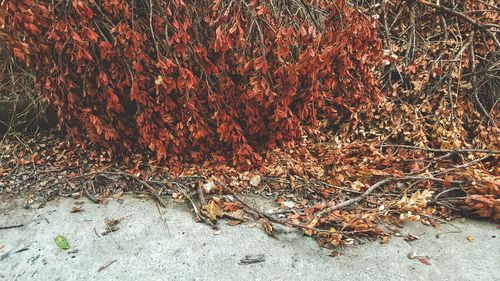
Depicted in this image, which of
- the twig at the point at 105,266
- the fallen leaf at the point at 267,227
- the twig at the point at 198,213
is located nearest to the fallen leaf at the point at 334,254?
the fallen leaf at the point at 267,227

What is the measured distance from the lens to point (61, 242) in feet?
7.80

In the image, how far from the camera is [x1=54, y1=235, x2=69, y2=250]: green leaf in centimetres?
234

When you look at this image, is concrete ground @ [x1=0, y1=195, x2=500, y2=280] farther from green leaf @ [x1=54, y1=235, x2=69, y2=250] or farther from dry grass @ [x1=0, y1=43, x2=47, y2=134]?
dry grass @ [x1=0, y1=43, x2=47, y2=134]

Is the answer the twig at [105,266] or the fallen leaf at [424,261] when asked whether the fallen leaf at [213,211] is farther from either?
the fallen leaf at [424,261]

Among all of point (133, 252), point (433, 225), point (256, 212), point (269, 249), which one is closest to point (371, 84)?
point (433, 225)

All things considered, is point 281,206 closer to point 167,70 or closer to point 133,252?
point 133,252

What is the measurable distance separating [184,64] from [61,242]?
1.41 m

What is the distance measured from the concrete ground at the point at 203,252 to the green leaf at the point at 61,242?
0.10 feet

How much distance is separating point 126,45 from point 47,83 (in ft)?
2.36

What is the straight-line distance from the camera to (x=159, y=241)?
2.41 meters

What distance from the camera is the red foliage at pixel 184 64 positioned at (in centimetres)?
249

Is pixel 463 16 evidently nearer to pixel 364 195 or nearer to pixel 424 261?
pixel 364 195

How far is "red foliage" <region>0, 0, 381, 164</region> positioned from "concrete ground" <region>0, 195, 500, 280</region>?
0.71 metres

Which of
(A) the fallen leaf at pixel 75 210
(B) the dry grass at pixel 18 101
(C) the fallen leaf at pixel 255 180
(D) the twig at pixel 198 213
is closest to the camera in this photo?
(D) the twig at pixel 198 213
